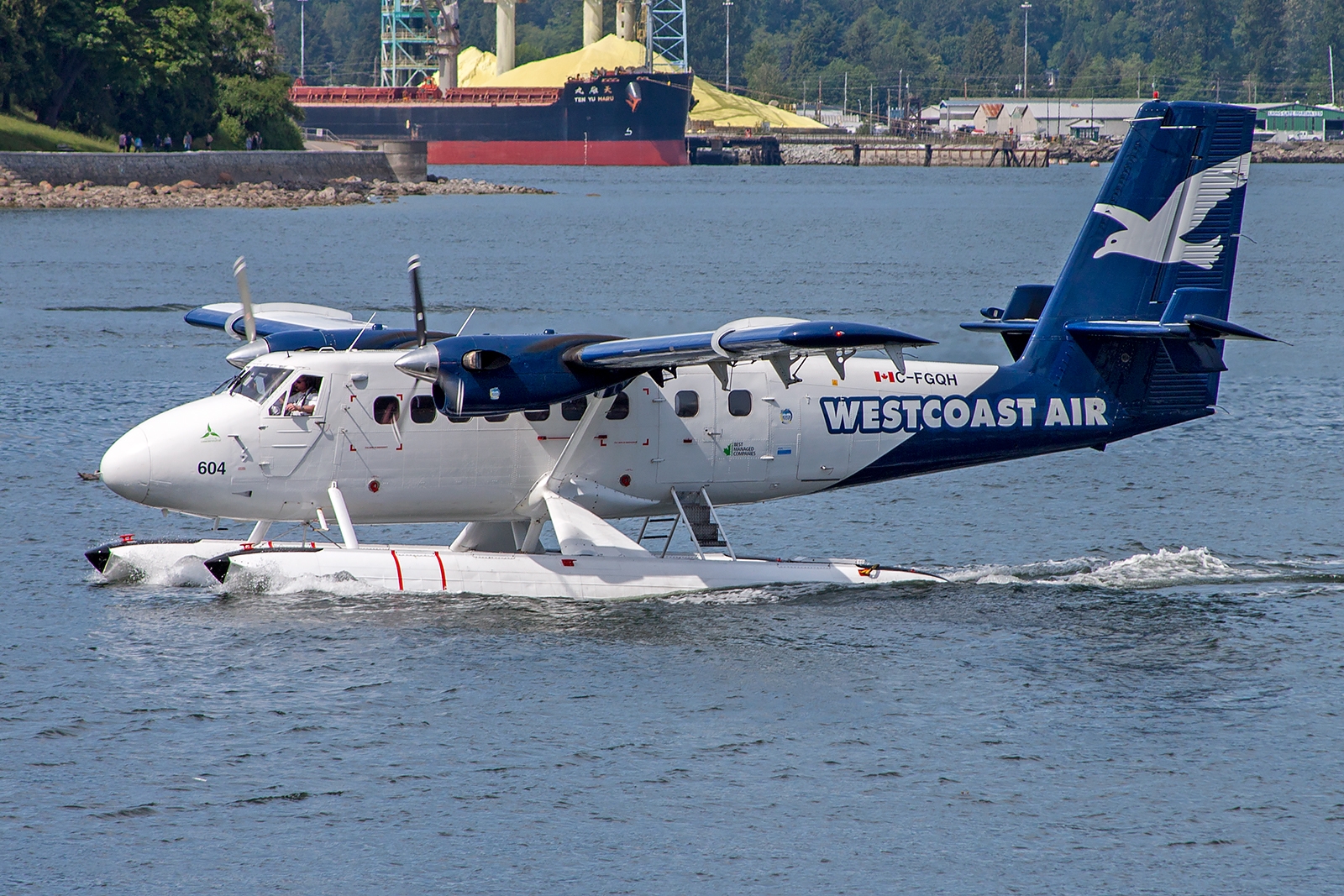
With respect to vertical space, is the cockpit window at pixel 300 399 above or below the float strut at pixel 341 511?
above

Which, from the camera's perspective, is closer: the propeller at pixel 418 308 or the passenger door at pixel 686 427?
the propeller at pixel 418 308

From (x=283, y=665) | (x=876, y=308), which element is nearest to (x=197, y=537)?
(x=283, y=665)

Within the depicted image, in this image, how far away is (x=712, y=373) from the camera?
19266 millimetres

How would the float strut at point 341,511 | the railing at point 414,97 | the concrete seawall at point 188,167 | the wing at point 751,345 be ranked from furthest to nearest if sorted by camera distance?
1. the railing at point 414,97
2. the concrete seawall at point 188,167
3. the float strut at point 341,511
4. the wing at point 751,345

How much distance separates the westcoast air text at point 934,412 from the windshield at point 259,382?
7.10 m

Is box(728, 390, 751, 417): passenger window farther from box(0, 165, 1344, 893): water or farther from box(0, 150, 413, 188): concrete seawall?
box(0, 150, 413, 188): concrete seawall

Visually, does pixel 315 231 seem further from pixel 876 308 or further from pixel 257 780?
pixel 257 780

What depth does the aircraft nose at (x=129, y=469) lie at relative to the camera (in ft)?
57.3

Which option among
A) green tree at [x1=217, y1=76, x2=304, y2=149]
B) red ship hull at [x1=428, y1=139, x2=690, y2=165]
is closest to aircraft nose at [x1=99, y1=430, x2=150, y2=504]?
green tree at [x1=217, y1=76, x2=304, y2=149]

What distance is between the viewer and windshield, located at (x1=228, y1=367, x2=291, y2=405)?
59.3 feet

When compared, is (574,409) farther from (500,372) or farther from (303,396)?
(303,396)

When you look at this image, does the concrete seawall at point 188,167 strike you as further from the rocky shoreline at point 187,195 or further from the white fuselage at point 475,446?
the white fuselage at point 475,446

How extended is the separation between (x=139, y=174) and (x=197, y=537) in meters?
78.1

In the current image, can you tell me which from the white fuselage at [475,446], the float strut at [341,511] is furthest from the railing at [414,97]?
the float strut at [341,511]
